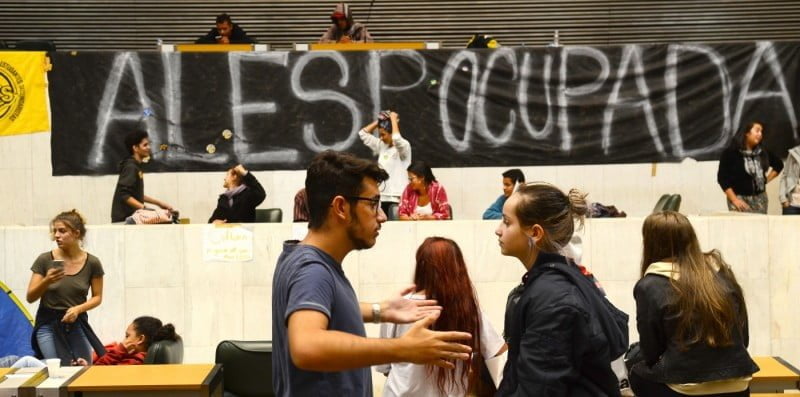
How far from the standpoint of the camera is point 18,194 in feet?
39.5

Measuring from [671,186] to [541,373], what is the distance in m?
9.65

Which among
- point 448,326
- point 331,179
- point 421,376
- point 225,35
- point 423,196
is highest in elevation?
point 225,35

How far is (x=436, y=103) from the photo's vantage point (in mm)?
11945

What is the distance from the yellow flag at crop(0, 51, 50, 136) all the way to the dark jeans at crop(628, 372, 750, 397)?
912cm

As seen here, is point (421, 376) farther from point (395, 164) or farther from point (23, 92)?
point (23, 92)

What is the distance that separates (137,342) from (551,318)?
4.84 meters

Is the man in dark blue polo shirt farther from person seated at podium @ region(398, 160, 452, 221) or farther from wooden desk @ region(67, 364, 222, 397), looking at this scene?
person seated at podium @ region(398, 160, 452, 221)

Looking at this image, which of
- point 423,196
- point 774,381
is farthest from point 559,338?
point 423,196

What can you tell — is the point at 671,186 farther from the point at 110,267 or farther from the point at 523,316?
the point at 523,316

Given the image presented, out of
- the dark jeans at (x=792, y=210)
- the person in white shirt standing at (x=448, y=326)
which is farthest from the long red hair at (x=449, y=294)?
the dark jeans at (x=792, y=210)

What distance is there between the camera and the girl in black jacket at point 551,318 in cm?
308

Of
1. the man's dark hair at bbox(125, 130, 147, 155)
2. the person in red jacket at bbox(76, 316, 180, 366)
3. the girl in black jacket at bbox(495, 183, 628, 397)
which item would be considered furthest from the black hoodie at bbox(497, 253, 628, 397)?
the man's dark hair at bbox(125, 130, 147, 155)

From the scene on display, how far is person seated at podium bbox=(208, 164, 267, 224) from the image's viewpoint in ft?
31.4

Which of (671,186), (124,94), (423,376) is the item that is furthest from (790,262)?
(124,94)
